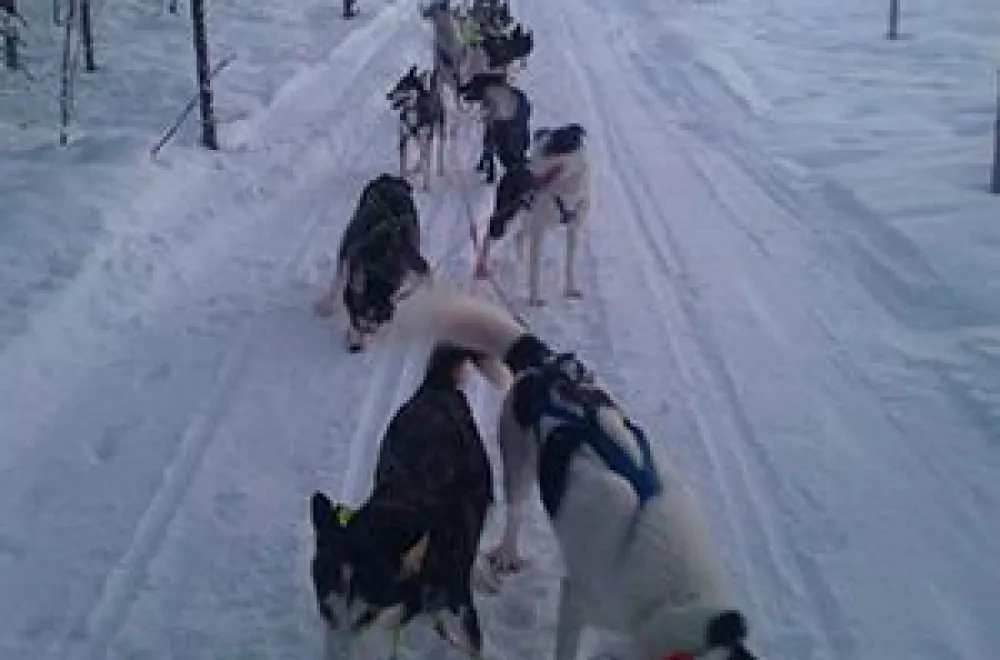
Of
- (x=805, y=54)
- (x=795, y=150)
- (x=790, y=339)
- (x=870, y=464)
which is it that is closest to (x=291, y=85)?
(x=795, y=150)

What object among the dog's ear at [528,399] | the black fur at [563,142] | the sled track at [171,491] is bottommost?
the sled track at [171,491]

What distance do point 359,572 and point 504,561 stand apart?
129 centimetres

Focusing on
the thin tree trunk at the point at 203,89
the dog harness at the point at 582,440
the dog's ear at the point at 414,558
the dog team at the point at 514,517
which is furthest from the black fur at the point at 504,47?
the dog's ear at the point at 414,558

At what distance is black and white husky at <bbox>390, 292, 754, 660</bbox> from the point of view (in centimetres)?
325

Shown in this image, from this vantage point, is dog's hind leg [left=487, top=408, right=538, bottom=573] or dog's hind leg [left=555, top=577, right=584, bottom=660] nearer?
dog's hind leg [left=555, top=577, right=584, bottom=660]

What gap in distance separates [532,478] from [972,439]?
2391 mm

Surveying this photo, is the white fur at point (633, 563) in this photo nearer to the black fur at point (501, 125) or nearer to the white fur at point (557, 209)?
the white fur at point (557, 209)

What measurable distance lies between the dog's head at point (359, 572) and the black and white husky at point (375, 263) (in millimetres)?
3177

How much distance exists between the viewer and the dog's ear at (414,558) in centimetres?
362

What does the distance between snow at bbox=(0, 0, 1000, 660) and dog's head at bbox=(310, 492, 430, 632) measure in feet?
2.24

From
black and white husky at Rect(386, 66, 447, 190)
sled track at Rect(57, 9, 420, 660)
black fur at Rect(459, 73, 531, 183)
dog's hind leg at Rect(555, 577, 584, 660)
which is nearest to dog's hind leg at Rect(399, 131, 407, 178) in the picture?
black and white husky at Rect(386, 66, 447, 190)

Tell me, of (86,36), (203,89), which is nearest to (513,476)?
(203,89)

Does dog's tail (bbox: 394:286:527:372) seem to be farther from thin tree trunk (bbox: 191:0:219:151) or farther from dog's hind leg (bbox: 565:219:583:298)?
thin tree trunk (bbox: 191:0:219:151)

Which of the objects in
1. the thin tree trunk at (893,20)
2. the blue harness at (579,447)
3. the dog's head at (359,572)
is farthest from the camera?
the thin tree trunk at (893,20)
